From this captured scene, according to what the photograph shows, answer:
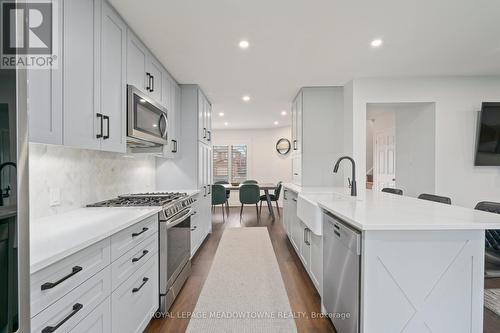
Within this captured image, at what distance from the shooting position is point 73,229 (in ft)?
4.09

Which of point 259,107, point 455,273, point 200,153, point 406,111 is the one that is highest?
point 259,107

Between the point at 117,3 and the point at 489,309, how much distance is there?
4013mm

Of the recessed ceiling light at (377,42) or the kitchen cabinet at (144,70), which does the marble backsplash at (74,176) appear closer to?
the kitchen cabinet at (144,70)

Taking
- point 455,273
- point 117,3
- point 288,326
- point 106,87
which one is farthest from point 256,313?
point 117,3

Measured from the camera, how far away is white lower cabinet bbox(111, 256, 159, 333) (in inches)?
52.9

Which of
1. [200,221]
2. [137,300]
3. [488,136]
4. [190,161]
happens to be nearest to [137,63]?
[190,161]

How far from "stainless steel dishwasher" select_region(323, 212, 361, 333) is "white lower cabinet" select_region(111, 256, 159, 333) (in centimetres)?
138

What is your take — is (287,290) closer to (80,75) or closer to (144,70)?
(80,75)

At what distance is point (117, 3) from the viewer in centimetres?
175

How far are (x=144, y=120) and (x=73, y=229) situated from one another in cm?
125

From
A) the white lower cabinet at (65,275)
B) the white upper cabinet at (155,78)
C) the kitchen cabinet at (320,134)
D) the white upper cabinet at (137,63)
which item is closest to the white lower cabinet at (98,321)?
the white lower cabinet at (65,275)

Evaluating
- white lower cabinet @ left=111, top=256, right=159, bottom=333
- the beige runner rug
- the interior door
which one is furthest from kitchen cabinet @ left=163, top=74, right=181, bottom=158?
the interior door

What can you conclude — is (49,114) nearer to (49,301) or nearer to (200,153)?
(49,301)

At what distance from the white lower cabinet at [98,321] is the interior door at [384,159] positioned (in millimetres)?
4990
